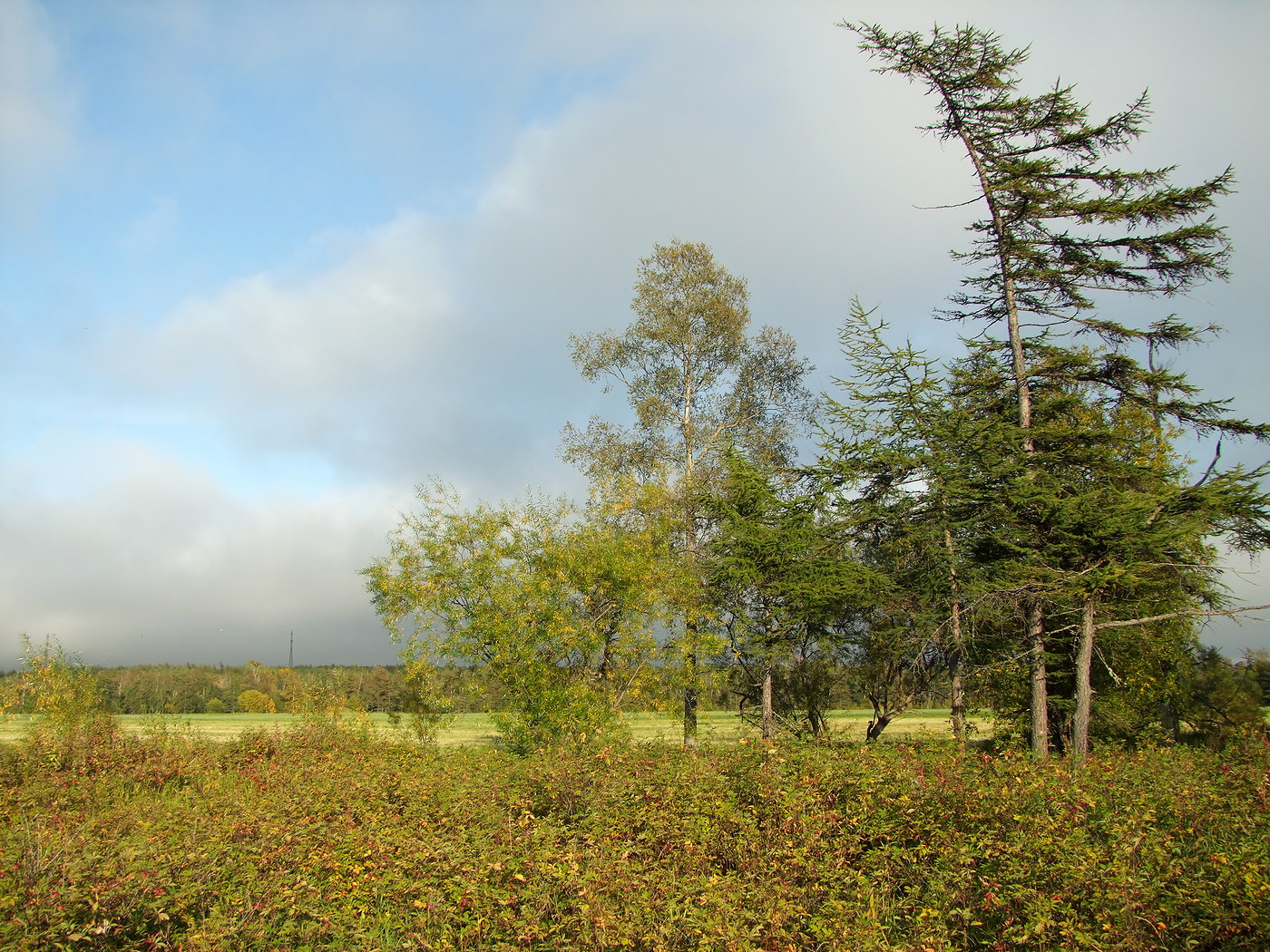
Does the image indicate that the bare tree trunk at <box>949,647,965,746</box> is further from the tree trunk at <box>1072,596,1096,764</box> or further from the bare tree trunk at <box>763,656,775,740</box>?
the bare tree trunk at <box>763,656,775,740</box>

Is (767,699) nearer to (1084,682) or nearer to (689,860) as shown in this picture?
(1084,682)

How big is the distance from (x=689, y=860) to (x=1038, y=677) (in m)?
11.2

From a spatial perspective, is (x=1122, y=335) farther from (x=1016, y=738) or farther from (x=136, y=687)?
(x=136, y=687)

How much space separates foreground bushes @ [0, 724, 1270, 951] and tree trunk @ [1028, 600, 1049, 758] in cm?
489

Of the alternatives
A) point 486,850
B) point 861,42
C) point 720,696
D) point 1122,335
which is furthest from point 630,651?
point 861,42

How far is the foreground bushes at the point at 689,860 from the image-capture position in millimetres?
5875

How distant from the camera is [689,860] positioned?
765 centimetres

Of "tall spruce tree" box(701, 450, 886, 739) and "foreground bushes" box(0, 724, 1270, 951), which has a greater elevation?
"tall spruce tree" box(701, 450, 886, 739)

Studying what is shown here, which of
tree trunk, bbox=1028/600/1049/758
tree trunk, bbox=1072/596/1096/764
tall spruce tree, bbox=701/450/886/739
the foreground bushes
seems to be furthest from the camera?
tall spruce tree, bbox=701/450/886/739

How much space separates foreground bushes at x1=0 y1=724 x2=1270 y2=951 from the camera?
5875 millimetres

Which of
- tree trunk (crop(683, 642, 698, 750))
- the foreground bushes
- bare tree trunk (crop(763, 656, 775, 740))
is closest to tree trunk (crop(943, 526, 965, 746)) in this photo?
bare tree trunk (crop(763, 656, 775, 740))

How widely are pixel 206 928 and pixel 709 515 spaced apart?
1742 centimetres

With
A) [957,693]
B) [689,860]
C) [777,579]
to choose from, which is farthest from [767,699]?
[689,860]

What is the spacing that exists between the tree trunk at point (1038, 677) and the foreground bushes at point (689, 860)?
4.89 m
